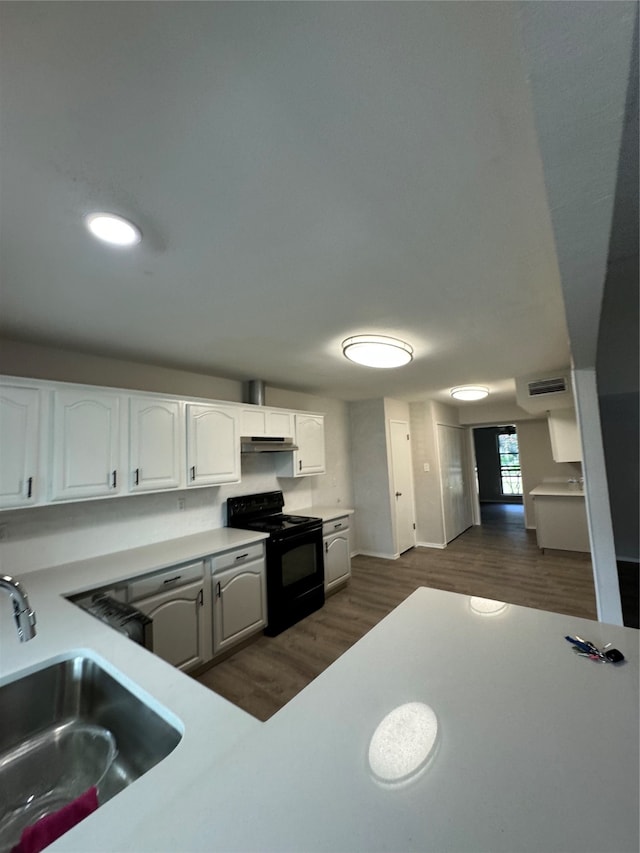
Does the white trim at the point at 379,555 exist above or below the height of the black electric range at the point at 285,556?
below

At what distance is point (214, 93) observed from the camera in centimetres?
79

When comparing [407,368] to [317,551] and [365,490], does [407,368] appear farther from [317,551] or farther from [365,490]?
[365,490]

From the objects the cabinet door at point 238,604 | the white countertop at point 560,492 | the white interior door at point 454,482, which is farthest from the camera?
the white interior door at point 454,482

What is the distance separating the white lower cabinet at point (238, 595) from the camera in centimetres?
256

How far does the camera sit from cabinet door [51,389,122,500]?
2088 mm

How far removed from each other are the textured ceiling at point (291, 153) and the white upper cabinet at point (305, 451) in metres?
2.09

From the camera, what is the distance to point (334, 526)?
3811mm

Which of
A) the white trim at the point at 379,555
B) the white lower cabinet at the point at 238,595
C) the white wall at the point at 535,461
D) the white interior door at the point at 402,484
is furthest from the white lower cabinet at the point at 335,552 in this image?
the white wall at the point at 535,461

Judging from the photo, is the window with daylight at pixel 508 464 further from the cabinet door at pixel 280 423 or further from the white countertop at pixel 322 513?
the cabinet door at pixel 280 423

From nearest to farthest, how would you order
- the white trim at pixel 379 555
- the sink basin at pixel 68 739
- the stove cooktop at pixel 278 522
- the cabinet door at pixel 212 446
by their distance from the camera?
the sink basin at pixel 68 739
the cabinet door at pixel 212 446
the stove cooktop at pixel 278 522
the white trim at pixel 379 555

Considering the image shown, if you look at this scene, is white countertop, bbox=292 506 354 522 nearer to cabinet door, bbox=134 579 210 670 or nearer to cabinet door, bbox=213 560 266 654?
cabinet door, bbox=213 560 266 654

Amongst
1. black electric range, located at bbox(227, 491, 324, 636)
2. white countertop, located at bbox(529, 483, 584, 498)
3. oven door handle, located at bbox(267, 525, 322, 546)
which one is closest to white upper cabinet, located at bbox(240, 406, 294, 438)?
black electric range, located at bbox(227, 491, 324, 636)

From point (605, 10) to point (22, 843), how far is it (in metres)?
1.69

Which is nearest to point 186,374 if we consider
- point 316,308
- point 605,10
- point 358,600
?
point 316,308
